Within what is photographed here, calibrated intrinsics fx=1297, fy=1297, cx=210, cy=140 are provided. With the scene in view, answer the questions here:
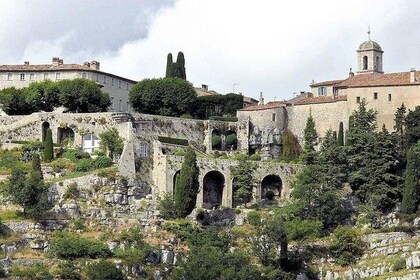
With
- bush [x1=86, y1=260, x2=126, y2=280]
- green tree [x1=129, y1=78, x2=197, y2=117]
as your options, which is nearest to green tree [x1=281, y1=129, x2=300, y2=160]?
green tree [x1=129, y1=78, x2=197, y2=117]

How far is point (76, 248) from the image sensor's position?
87.7 meters

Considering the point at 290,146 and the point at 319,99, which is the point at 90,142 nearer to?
the point at 290,146

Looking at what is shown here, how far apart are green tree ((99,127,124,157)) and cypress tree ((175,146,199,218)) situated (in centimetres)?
812

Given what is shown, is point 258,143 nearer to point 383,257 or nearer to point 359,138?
point 359,138

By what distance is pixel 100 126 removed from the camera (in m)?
105

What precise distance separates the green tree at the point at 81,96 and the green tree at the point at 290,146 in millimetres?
16209

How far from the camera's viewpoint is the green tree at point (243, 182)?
99.2m

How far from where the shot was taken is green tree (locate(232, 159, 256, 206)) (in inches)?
3907

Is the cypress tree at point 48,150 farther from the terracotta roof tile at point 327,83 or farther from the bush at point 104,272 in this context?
the terracotta roof tile at point 327,83

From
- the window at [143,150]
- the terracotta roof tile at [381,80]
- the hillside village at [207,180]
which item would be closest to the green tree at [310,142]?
the hillside village at [207,180]

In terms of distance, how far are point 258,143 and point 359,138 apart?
1171 centimetres

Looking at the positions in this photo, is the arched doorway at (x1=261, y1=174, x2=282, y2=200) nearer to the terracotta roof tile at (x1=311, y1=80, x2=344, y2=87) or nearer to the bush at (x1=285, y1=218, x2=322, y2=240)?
the bush at (x1=285, y1=218, x2=322, y2=240)

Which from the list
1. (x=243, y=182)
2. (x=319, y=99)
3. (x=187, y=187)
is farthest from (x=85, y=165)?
(x=319, y=99)

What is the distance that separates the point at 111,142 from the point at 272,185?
42.9 ft
